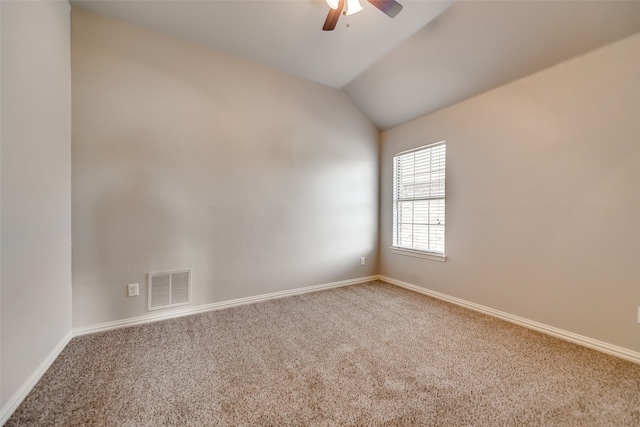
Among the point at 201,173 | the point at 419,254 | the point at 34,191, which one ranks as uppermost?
the point at 201,173

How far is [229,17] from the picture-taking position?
2223mm

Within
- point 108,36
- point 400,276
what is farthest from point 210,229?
point 400,276

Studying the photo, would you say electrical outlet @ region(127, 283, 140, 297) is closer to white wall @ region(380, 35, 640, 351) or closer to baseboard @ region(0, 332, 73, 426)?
baseboard @ region(0, 332, 73, 426)

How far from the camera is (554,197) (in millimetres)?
2104

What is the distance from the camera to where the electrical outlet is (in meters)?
2.27

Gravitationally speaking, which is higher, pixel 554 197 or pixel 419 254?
pixel 554 197

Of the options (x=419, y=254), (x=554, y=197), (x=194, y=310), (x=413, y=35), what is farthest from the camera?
(x=419, y=254)

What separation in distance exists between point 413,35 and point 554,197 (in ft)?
6.39

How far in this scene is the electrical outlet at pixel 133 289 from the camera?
2267 millimetres

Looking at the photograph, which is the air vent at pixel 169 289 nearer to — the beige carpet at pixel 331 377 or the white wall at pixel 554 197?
the beige carpet at pixel 331 377

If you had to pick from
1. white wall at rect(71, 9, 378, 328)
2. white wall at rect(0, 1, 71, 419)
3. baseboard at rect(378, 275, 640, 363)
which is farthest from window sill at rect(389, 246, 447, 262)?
white wall at rect(0, 1, 71, 419)

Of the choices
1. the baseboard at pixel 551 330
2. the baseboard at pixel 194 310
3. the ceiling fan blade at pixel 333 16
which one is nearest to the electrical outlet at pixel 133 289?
the baseboard at pixel 194 310

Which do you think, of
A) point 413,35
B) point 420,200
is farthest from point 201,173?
point 420,200

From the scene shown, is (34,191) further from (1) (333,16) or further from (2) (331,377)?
(1) (333,16)
